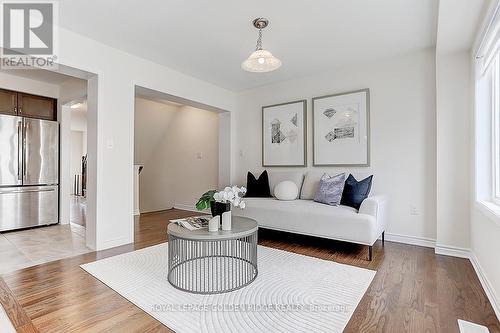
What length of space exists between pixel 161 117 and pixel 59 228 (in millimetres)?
2904

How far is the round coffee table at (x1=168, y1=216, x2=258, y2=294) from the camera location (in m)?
1.94

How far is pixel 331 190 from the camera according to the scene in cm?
320

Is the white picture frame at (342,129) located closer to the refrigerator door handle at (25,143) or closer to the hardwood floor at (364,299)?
the hardwood floor at (364,299)

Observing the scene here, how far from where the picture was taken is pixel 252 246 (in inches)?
88.6

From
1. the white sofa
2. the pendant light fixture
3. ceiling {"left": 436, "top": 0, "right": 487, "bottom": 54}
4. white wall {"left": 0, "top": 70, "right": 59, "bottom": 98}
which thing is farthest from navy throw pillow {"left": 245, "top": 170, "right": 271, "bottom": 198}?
white wall {"left": 0, "top": 70, "right": 59, "bottom": 98}

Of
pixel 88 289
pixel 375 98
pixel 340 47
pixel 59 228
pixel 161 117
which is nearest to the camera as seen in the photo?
pixel 88 289

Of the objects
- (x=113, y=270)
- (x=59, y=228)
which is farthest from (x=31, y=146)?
(x=113, y=270)

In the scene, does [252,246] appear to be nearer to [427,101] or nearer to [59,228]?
[427,101]

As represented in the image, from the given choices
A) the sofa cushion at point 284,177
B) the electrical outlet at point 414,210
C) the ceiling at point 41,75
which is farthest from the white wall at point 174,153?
the electrical outlet at point 414,210

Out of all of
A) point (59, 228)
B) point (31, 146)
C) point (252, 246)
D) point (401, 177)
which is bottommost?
point (59, 228)

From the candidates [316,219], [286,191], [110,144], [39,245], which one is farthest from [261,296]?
[39,245]

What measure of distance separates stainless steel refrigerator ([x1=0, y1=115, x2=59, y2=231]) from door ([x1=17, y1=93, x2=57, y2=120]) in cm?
25

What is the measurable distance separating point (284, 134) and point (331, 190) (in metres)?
1.38

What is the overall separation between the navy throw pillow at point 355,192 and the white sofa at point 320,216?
0.35ft
